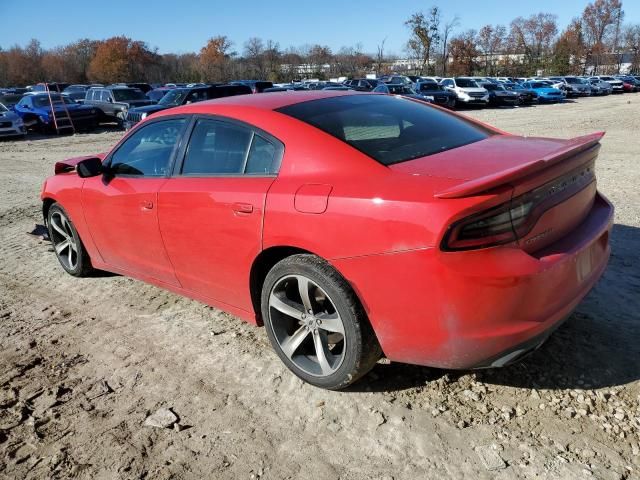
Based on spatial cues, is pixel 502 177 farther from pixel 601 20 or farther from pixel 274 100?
pixel 601 20

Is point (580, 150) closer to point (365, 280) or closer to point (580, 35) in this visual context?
point (365, 280)

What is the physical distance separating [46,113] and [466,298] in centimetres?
2223

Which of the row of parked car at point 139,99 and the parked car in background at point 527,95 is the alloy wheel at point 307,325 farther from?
the parked car in background at point 527,95

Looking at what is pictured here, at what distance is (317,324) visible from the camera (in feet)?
9.50

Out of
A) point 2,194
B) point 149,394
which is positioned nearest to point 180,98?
point 2,194

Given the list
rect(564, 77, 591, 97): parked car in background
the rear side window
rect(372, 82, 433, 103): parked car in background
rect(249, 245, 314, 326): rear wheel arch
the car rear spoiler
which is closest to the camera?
the car rear spoiler

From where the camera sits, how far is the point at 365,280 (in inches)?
100.0

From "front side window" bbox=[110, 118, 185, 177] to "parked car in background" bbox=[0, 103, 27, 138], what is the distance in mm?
18075

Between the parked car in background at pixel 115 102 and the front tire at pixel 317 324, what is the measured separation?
2117cm

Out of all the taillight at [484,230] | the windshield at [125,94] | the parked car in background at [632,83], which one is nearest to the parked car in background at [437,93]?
the windshield at [125,94]

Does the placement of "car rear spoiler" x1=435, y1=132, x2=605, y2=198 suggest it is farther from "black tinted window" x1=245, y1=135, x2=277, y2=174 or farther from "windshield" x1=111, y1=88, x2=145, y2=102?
"windshield" x1=111, y1=88, x2=145, y2=102

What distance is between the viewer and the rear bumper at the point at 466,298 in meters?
2.29

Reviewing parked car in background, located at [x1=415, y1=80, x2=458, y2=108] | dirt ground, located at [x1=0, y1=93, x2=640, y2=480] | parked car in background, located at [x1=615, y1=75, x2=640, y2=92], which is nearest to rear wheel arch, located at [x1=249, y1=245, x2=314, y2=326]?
dirt ground, located at [x1=0, y1=93, x2=640, y2=480]

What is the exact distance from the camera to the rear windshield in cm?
294
